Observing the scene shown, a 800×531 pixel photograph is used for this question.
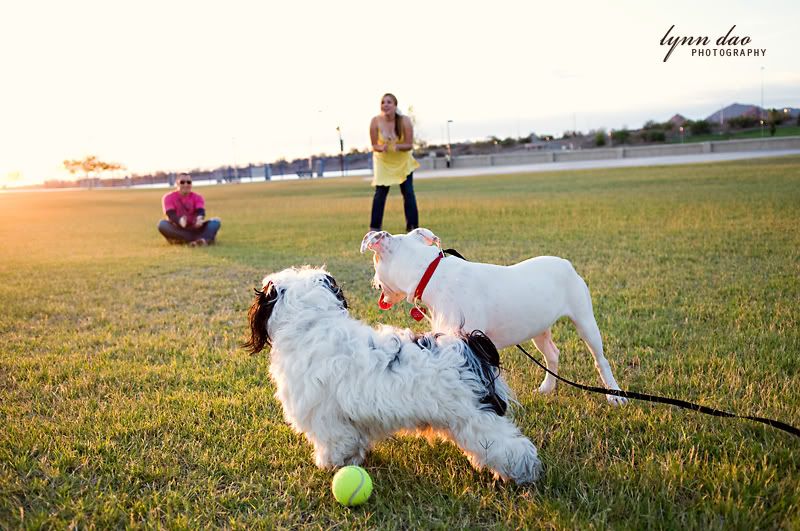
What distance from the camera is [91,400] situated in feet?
14.6

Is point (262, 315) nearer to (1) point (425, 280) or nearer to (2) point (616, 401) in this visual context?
(1) point (425, 280)

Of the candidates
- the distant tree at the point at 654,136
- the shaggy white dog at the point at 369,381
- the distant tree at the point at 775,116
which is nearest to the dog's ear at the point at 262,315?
the shaggy white dog at the point at 369,381

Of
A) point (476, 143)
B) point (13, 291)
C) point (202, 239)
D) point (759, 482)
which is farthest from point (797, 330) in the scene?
point (476, 143)

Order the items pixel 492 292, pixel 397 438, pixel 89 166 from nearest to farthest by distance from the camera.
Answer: pixel 397 438
pixel 492 292
pixel 89 166

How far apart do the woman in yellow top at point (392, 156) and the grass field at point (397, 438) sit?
2.76m

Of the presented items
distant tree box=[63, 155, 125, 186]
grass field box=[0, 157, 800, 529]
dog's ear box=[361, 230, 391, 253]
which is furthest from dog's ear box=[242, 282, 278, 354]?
distant tree box=[63, 155, 125, 186]

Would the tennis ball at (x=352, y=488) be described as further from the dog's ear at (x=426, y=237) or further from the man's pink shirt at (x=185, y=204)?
the man's pink shirt at (x=185, y=204)

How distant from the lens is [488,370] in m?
3.22

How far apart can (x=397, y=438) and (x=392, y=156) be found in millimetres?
9207

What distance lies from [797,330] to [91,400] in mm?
5975

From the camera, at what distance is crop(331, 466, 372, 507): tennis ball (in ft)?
9.96

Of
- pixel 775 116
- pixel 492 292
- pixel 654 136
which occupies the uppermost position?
pixel 775 116

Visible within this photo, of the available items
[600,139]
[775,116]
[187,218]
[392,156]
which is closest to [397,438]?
[392,156]

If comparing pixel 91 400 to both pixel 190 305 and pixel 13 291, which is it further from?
pixel 13 291
